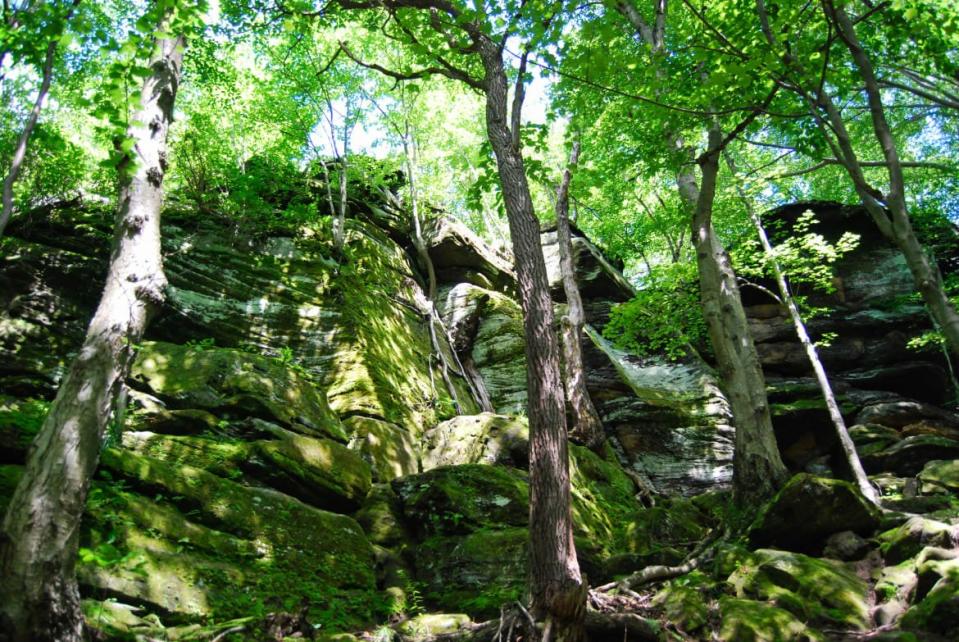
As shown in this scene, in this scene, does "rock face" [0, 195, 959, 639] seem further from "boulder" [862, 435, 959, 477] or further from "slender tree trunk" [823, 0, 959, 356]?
"slender tree trunk" [823, 0, 959, 356]

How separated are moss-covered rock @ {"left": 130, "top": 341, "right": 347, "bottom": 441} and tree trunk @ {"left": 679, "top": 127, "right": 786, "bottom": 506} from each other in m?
6.46

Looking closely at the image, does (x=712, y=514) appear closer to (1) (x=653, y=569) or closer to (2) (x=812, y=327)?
(1) (x=653, y=569)

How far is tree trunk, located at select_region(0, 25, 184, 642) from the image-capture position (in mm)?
3852

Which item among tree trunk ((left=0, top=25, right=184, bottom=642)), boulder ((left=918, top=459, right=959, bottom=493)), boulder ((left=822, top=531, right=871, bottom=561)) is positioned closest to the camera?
tree trunk ((left=0, top=25, right=184, bottom=642))

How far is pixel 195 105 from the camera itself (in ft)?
62.0

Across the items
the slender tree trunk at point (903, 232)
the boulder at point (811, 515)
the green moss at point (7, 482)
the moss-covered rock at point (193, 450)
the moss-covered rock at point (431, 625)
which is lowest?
the moss-covered rock at point (431, 625)

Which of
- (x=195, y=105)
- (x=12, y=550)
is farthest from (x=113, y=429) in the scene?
(x=195, y=105)

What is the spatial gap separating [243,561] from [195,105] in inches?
693

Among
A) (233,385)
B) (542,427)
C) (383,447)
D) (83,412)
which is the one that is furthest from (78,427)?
(383,447)

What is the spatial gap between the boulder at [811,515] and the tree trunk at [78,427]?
773 centimetres

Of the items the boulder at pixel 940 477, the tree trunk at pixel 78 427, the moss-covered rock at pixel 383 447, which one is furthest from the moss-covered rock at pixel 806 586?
the boulder at pixel 940 477

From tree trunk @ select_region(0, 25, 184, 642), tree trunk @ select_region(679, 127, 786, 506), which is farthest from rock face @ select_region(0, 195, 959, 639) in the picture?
tree trunk @ select_region(679, 127, 786, 506)

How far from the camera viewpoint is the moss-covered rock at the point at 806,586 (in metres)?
5.77

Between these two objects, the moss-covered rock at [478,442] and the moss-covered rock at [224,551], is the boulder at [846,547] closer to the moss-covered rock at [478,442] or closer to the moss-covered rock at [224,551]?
the moss-covered rock at [478,442]
